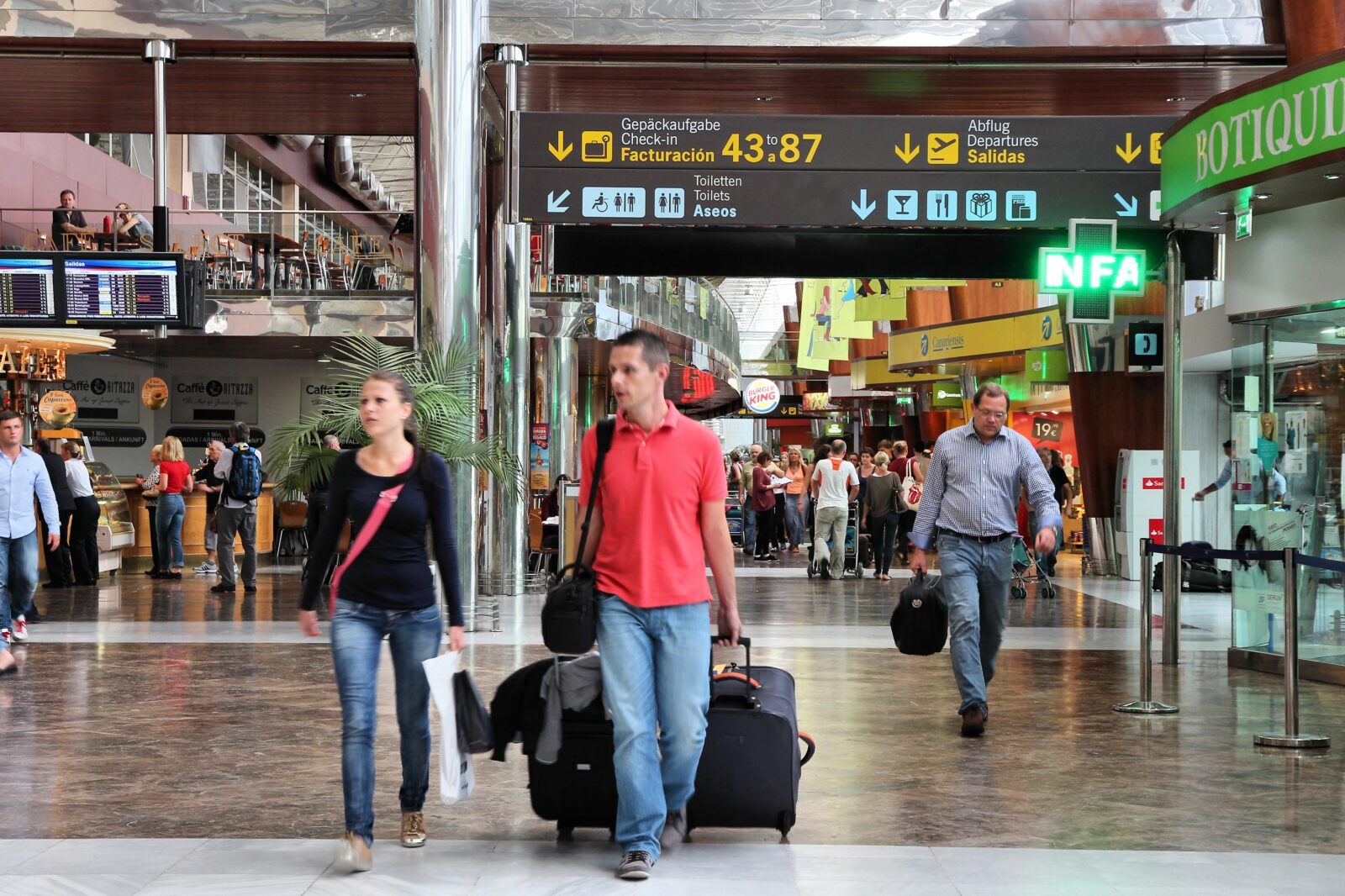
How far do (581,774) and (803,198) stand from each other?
23.4 ft

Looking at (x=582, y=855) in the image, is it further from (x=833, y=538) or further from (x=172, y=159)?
(x=172, y=159)

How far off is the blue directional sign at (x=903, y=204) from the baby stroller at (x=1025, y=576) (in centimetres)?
490

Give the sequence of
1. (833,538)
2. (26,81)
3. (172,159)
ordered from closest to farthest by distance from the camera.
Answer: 1. (26,81)
2. (833,538)
3. (172,159)

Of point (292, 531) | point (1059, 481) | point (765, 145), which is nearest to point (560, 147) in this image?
point (765, 145)

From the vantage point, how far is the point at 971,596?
750cm

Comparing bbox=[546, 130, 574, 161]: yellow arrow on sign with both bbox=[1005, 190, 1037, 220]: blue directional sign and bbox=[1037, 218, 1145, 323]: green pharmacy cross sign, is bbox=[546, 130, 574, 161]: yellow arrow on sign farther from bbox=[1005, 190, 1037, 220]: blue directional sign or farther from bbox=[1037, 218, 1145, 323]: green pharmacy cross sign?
bbox=[1037, 218, 1145, 323]: green pharmacy cross sign

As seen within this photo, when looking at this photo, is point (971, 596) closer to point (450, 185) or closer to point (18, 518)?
point (450, 185)

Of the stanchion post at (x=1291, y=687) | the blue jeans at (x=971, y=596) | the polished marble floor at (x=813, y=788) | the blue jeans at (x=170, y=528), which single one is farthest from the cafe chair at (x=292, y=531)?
the stanchion post at (x=1291, y=687)

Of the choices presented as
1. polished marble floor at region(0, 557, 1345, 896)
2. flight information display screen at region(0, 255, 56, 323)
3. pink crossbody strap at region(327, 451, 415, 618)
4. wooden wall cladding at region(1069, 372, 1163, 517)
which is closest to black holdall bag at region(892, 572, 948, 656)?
polished marble floor at region(0, 557, 1345, 896)

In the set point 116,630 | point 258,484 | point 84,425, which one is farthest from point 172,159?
point 116,630

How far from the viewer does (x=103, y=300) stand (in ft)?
45.2

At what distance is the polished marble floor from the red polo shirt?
0.90 metres

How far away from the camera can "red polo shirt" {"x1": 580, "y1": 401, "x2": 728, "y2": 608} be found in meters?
4.81

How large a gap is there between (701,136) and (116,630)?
6.05 m
